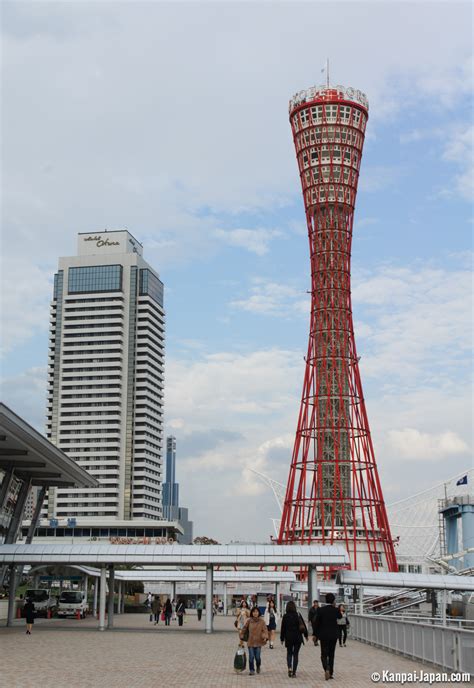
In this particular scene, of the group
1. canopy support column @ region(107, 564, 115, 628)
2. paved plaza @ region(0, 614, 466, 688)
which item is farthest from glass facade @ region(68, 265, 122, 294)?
paved plaza @ region(0, 614, 466, 688)

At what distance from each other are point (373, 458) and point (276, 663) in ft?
143

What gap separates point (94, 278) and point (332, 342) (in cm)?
10510

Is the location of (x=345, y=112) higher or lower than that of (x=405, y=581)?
higher

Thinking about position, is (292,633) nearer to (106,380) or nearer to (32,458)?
(32,458)

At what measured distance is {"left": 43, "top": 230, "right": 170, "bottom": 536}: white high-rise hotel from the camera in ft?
531

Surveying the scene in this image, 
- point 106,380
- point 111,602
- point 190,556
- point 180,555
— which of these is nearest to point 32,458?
point 111,602

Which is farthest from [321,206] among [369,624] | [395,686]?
[395,686]

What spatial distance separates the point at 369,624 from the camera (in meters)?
31.6

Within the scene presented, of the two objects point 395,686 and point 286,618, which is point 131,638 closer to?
point 286,618

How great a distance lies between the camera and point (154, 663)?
22.5 metres

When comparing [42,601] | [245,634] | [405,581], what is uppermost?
A: [405,581]

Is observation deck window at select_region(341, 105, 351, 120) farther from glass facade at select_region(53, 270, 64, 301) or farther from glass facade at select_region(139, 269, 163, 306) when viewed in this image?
glass facade at select_region(53, 270, 64, 301)

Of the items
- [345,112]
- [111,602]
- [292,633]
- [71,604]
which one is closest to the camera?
[292,633]

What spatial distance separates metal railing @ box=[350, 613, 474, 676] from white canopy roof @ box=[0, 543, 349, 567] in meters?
5.71
